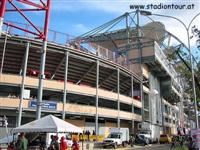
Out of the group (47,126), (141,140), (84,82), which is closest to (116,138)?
(141,140)

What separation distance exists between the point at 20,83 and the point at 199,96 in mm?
21997

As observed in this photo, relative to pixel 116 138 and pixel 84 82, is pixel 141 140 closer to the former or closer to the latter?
pixel 116 138

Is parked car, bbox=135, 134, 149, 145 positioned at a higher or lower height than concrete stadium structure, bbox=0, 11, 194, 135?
lower

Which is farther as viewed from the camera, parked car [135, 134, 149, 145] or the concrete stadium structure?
parked car [135, 134, 149, 145]

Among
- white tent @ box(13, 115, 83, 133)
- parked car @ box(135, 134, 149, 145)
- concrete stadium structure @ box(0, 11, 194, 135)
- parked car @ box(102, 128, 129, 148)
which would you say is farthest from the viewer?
parked car @ box(135, 134, 149, 145)

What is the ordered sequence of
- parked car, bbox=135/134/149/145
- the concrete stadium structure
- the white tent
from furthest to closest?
parked car, bbox=135/134/149/145
the concrete stadium structure
the white tent

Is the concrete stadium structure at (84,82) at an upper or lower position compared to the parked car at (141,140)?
upper

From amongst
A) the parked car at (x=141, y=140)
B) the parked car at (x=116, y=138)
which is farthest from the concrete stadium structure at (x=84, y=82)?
the parked car at (x=116, y=138)

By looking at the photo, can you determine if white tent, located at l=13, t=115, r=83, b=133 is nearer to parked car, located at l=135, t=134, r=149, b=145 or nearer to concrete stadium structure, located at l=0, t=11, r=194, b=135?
concrete stadium structure, located at l=0, t=11, r=194, b=135

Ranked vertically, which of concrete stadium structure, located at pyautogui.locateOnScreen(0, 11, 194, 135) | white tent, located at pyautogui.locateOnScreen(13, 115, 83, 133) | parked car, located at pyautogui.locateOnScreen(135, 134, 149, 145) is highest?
concrete stadium structure, located at pyautogui.locateOnScreen(0, 11, 194, 135)

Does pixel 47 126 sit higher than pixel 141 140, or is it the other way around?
pixel 47 126

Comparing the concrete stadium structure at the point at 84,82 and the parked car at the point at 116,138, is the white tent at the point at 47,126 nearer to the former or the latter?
the concrete stadium structure at the point at 84,82

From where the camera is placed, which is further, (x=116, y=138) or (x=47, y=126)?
(x=116, y=138)

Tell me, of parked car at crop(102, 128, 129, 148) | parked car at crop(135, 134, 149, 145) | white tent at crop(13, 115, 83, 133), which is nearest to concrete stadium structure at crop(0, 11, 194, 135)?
white tent at crop(13, 115, 83, 133)
